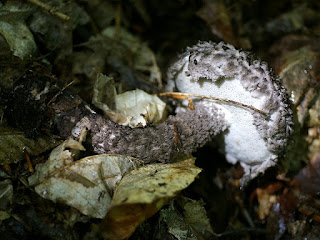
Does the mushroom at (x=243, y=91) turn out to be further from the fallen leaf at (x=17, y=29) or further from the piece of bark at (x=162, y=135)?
the fallen leaf at (x=17, y=29)

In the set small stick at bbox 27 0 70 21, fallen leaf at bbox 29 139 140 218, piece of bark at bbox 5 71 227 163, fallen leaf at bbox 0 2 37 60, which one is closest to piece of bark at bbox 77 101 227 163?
piece of bark at bbox 5 71 227 163

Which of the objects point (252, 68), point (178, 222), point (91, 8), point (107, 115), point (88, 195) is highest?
point (91, 8)

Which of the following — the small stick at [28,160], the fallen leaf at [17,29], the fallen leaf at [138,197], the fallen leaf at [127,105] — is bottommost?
the fallen leaf at [138,197]

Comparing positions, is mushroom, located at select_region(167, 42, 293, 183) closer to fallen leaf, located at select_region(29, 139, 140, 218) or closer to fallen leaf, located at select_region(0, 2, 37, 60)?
fallen leaf, located at select_region(29, 139, 140, 218)

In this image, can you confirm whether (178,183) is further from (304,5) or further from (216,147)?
(304,5)

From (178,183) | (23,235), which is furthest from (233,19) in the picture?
(23,235)

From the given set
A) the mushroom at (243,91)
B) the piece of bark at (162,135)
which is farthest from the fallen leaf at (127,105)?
the mushroom at (243,91)
